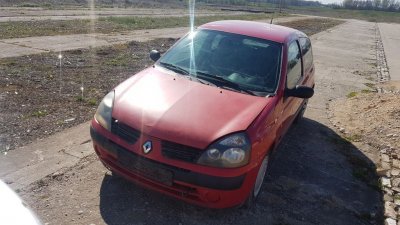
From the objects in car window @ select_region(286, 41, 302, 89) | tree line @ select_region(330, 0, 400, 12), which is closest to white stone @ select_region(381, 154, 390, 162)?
car window @ select_region(286, 41, 302, 89)

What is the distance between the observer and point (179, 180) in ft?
10.4

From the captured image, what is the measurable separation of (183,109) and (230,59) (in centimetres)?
129

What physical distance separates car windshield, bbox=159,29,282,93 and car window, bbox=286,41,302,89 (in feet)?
0.78

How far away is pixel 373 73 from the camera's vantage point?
1330 cm

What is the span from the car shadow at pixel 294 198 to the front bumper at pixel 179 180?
0.30 m

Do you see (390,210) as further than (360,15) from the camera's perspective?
No

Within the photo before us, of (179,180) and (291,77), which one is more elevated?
(291,77)

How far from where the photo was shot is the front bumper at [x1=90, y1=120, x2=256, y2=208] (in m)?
3.15

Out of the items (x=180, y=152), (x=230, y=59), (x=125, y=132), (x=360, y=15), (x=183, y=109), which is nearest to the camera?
(x=180, y=152)

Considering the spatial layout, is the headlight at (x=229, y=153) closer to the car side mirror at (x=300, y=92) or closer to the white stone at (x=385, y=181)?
the car side mirror at (x=300, y=92)

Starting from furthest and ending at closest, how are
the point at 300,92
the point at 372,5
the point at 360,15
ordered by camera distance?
the point at 372,5
the point at 360,15
the point at 300,92

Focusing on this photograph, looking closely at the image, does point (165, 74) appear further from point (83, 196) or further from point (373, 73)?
point (373, 73)

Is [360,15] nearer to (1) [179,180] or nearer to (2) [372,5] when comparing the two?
(2) [372,5]

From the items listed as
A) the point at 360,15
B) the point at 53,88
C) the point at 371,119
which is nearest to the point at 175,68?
the point at 53,88
